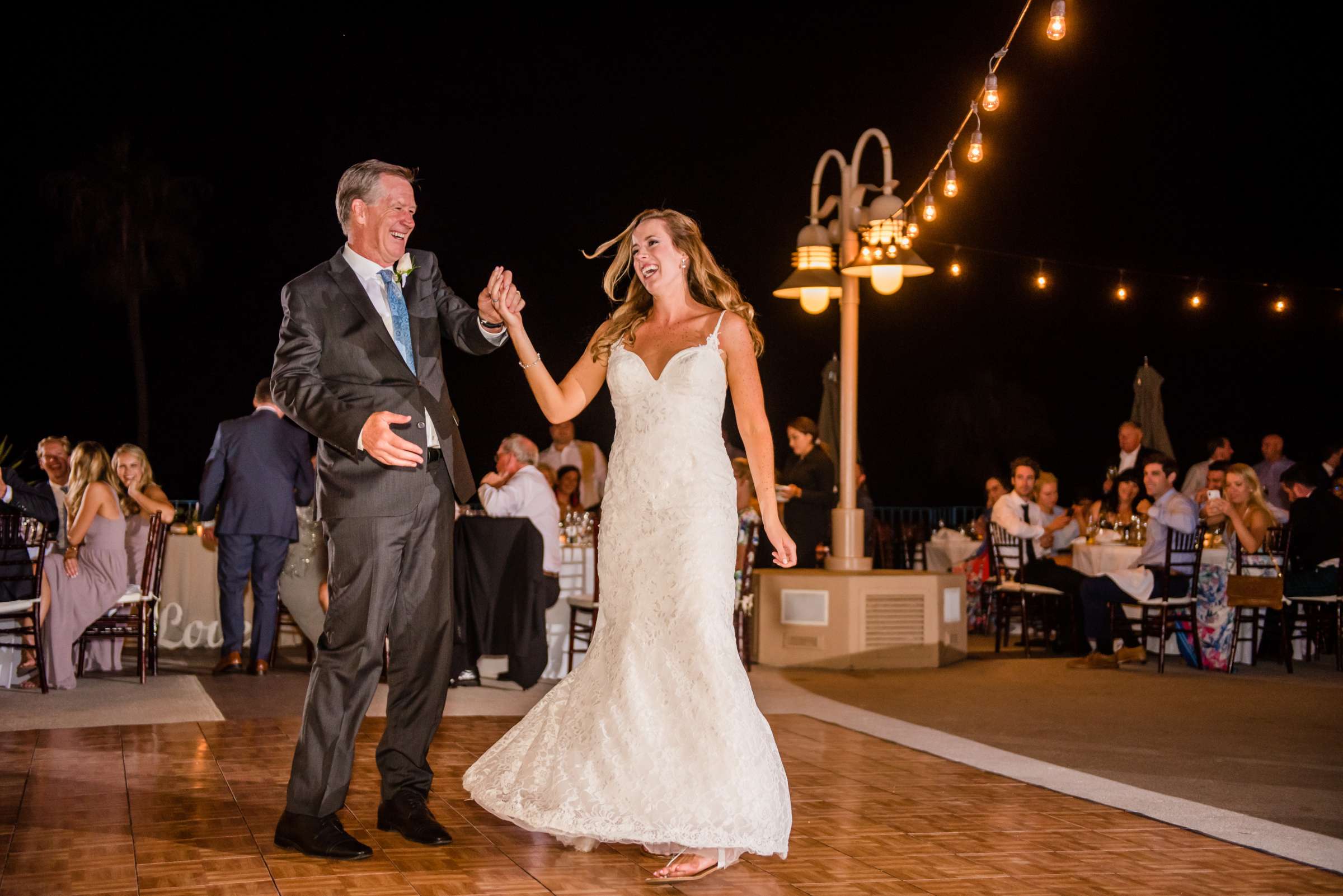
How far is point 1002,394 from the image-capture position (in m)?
A: 30.6

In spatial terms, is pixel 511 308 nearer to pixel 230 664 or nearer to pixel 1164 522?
pixel 230 664

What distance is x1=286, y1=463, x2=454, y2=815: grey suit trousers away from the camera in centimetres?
325

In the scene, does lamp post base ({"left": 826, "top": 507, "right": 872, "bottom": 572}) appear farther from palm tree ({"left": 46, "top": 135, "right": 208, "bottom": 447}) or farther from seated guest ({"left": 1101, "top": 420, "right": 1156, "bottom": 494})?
palm tree ({"left": 46, "top": 135, "right": 208, "bottom": 447})

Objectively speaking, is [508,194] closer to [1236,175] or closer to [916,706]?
[1236,175]

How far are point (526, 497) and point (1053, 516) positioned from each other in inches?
222

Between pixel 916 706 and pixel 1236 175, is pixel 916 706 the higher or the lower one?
the lower one

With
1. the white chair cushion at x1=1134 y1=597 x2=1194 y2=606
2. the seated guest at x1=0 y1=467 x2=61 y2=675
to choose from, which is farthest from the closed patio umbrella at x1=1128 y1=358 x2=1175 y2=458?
the seated guest at x1=0 y1=467 x2=61 y2=675

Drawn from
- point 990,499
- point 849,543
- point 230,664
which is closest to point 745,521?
point 849,543

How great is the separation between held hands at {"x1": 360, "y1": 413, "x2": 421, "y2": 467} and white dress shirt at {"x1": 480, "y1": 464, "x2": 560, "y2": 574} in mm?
3805

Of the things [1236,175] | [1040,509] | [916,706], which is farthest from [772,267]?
[916,706]

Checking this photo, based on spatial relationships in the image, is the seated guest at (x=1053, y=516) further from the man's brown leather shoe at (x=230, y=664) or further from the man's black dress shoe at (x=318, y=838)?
the man's black dress shoe at (x=318, y=838)

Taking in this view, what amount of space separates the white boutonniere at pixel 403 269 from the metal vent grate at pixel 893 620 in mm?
5234

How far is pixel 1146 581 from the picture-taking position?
8.63 metres

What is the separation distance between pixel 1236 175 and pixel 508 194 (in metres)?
11.4
